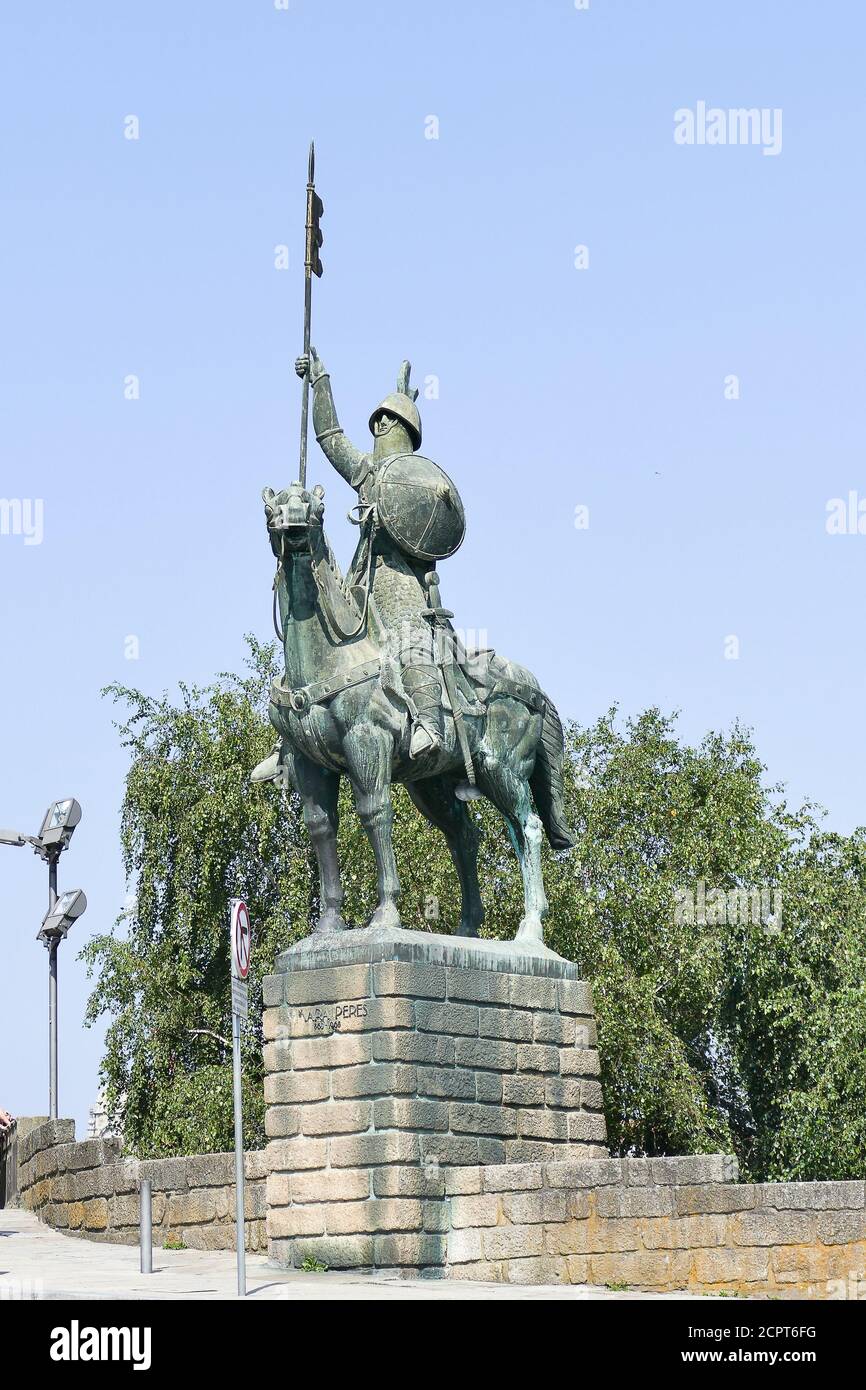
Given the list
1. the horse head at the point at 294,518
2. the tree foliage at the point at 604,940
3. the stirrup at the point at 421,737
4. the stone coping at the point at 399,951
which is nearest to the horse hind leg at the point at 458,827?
the stone coping at the point at 399,951

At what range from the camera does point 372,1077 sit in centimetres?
1900

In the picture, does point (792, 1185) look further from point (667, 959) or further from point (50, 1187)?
point (667, 959)

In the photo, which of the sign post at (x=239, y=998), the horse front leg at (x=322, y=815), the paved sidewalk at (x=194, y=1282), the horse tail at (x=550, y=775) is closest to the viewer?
the sign post at (x=239, y=998)

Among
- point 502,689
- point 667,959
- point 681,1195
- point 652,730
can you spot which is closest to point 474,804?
point 667,959

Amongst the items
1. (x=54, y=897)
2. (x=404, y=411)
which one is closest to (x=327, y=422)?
(x=404, y=411)

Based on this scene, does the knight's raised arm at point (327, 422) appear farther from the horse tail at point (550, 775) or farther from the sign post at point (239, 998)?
the sign post at point (239, 998)

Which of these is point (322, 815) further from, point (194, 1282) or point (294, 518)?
point (194, 1282)

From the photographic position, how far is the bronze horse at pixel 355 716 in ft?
64.8

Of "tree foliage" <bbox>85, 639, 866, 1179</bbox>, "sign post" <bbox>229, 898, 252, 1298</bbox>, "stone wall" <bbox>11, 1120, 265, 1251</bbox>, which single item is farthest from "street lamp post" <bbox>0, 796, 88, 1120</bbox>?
"sign post" <bbox>229, 898, 252, 1298</bbox>

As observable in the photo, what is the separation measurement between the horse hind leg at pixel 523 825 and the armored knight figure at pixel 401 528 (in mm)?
1156

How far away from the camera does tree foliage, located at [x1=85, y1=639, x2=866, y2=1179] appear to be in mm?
37750

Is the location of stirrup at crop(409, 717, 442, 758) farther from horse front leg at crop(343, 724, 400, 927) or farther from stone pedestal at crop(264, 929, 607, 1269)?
stone pedestal at crop(264, 929, 607, 1269)
